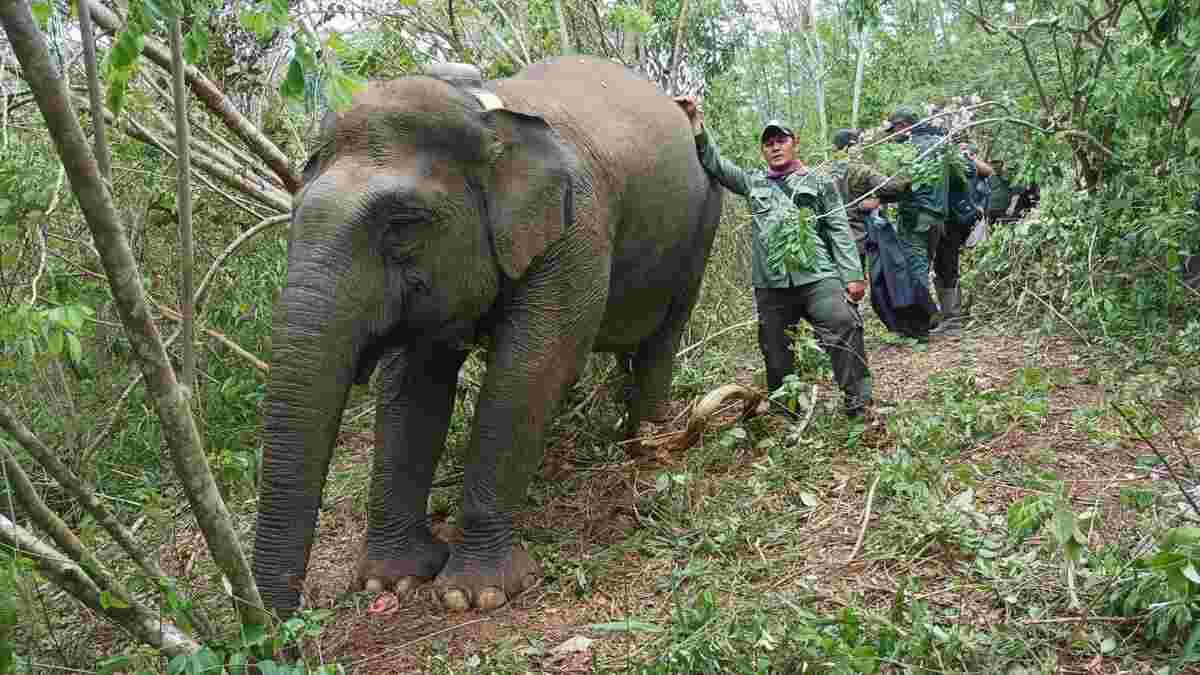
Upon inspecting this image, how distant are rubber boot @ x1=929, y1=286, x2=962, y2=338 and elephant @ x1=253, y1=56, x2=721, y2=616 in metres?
4.08

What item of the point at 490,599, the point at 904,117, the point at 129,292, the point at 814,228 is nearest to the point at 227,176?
the point at 490,599

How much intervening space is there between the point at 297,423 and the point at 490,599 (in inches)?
45.3

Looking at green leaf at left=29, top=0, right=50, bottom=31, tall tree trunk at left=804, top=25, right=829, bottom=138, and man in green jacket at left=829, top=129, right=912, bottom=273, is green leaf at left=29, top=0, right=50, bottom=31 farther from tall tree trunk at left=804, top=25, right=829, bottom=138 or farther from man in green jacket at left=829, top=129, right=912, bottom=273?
tall tree trunk at left=804, top=25, right=829, bottom=138

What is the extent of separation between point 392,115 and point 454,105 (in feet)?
0.78

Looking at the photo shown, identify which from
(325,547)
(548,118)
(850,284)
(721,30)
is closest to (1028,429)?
(850,284)

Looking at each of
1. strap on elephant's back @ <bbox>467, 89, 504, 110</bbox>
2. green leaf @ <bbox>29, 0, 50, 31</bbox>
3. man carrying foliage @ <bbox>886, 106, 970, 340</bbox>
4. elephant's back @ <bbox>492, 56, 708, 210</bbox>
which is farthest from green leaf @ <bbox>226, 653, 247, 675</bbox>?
man carrying foliage @ <bbox>886, 106, 970, 340</bbox>

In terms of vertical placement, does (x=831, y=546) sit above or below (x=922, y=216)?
below

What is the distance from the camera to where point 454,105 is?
397 centimetres

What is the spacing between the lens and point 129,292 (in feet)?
7.62

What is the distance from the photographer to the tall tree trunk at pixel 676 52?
728cm

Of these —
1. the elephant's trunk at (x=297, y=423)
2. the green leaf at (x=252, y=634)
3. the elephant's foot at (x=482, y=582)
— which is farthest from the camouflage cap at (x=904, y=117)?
the green leaf at (x=252, y=634)

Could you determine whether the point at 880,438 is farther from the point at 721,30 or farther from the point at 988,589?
the point at 721,30

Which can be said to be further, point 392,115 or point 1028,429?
point 1028,429

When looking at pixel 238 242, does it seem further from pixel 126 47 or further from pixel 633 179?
pixel 126 47
